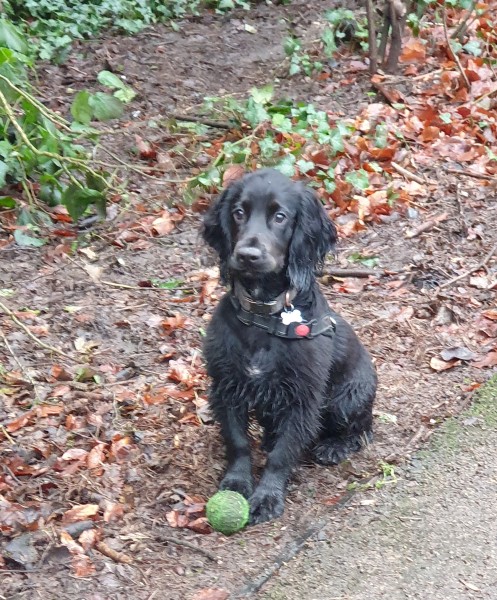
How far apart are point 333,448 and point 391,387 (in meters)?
0.68

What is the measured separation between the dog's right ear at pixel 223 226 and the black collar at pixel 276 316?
0.20 m

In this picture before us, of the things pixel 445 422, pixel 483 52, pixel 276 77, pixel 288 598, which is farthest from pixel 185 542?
pixel 483 52

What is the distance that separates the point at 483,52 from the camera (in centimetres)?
837

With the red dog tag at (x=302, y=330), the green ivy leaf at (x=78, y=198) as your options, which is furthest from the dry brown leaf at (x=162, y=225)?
the red dog tag at (x=302, y=330)

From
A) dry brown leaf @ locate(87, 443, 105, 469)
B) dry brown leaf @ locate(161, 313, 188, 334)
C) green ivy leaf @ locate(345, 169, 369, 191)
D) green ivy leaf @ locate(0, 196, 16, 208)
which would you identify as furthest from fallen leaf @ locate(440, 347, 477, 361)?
green ivy leaf @ locate(0, 196, 16, 208)

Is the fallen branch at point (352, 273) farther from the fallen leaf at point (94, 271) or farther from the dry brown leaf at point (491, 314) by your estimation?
the fallen leaf at point (94, 271)

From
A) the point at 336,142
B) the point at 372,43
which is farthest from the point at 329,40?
the point at 336,142

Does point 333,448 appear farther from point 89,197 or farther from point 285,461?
point 89,197

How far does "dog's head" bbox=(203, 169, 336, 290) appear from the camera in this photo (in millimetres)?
3746

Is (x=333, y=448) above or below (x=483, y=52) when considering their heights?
below

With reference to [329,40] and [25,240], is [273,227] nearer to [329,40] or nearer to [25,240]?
[25,240]

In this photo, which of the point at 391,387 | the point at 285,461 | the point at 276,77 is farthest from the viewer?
the point at 276,77

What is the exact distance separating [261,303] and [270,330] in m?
0.13

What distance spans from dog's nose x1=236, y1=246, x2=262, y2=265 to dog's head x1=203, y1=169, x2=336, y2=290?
0.03m
